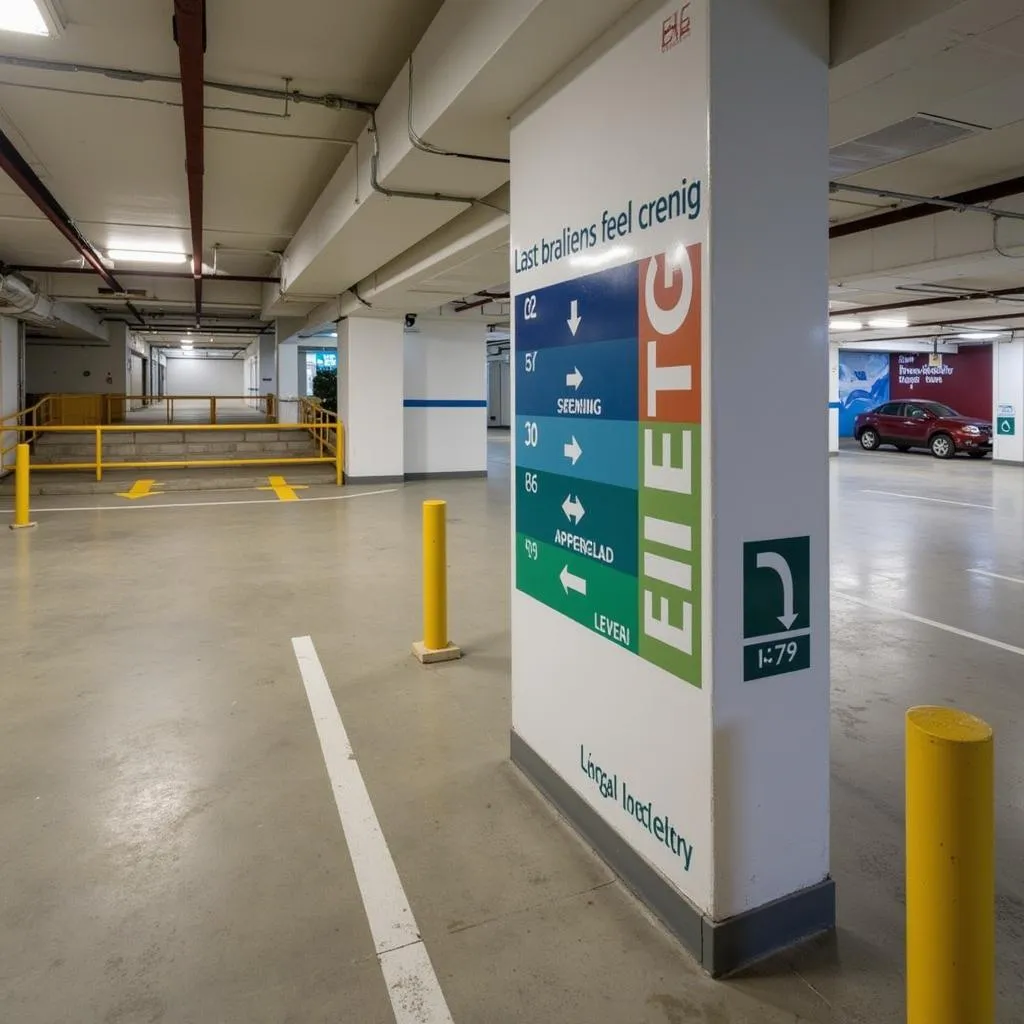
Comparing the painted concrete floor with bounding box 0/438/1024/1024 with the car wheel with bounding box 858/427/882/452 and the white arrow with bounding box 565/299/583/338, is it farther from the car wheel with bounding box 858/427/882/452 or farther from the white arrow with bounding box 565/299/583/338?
the car wheel with bounding box 858/427/882/452

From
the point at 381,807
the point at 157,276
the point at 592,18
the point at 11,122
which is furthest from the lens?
the point at 157,276

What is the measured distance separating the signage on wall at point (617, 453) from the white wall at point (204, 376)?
43297mm

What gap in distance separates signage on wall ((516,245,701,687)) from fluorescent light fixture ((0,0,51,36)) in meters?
2.71

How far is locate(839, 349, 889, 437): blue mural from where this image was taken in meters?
24.5

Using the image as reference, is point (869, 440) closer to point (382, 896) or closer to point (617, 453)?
point (617, 453)

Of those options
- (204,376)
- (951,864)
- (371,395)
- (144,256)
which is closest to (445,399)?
(371,395)

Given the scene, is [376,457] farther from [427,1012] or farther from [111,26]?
[427,1012]

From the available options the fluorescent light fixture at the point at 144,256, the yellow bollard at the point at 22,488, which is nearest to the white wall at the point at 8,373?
the fluorescent light fixture at the point at 144,256

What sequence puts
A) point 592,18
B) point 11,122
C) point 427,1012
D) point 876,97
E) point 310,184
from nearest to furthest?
1. point 427,1012
2. point 592,18
3. point 876,97
4. point 11,122
5. point 310,184

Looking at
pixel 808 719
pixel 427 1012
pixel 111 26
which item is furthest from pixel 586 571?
pixel 111 26

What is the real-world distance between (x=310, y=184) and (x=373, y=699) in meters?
5.37

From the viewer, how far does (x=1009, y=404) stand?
16531 millimetres

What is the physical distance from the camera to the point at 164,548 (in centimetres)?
758

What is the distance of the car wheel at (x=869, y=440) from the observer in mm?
19956
